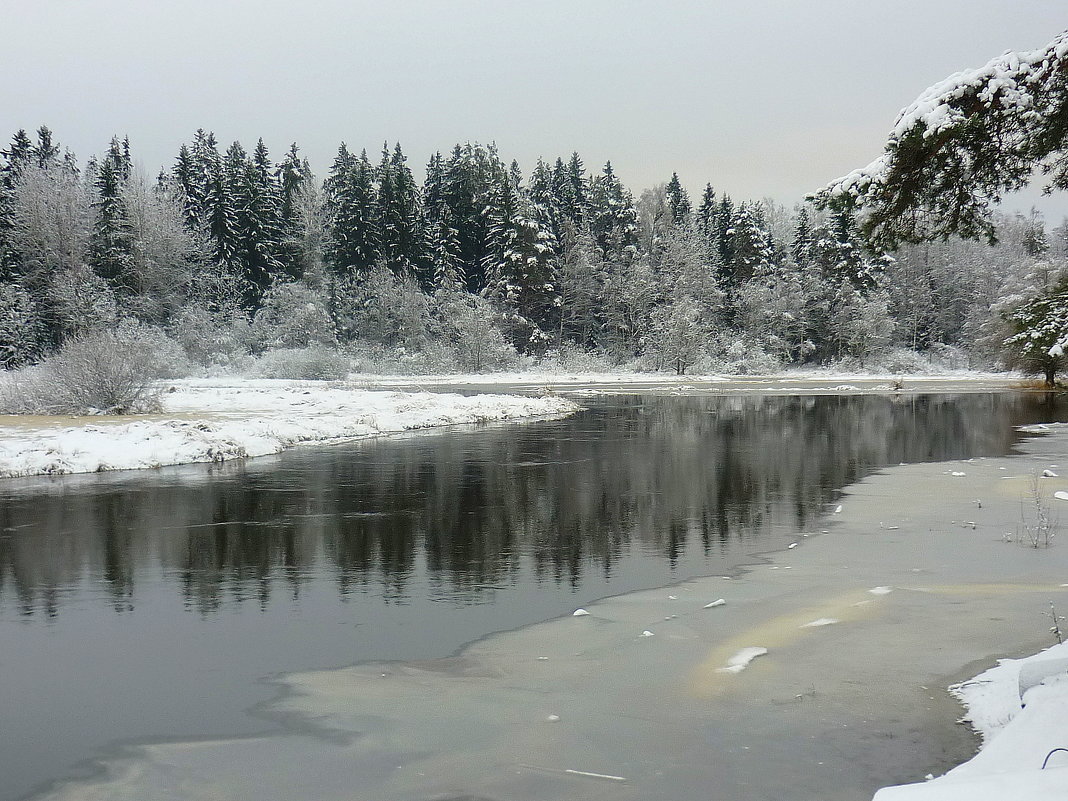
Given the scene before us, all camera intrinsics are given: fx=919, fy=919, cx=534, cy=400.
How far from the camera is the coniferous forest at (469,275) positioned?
64000mm

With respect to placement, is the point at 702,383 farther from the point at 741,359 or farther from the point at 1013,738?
the point at 1013,738

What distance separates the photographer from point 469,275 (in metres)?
84.4

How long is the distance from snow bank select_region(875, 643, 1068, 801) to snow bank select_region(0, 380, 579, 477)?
1771cm

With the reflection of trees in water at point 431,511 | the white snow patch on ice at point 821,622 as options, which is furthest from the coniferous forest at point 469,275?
the white snow patch on ice at point 821,622

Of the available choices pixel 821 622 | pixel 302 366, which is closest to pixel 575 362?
pixel 302 366

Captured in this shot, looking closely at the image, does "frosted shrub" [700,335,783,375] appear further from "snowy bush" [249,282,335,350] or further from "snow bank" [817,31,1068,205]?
"snow bank" [817,31,1068,205]

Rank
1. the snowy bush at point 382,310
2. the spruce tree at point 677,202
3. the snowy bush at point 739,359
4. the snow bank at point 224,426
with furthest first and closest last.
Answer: the spruce tree at point 677,202
the snowy bush at point 739,359
the snowy bush at point 382,310
the snow bank at point 224,426

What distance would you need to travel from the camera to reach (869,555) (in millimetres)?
10930

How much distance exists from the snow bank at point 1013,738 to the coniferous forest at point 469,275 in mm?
56365

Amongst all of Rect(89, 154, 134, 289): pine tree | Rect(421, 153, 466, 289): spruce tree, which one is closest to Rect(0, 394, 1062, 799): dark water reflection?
Rect(89, 154, 134, 289): pine tree

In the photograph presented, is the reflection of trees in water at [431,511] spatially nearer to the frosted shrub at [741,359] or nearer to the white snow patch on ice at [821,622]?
the white snow patch on ice at [821,622]

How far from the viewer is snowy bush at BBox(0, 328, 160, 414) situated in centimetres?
2778

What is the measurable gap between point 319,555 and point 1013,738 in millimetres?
8236

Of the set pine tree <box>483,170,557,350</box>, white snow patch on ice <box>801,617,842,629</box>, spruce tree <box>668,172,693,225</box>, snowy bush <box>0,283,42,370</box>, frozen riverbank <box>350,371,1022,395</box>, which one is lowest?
white snow patch on ice <box>801,617,842,629</box>
